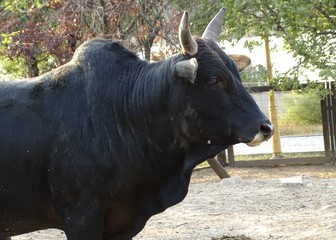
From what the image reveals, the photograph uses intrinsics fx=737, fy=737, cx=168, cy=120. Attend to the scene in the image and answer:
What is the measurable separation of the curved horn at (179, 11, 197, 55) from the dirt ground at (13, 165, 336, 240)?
3.67m

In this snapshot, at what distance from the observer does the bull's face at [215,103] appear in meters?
4.77

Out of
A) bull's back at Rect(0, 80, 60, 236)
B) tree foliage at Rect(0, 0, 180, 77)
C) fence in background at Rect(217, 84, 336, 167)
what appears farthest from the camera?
fence in background at Rect(217, 84, 336, 167)

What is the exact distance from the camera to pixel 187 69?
4.73m

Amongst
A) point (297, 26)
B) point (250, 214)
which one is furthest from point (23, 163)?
point (297, 26)

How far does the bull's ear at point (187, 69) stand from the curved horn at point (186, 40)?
4.1 inches

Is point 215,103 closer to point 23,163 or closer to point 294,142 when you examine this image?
point 23,163

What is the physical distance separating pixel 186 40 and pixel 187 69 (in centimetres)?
19

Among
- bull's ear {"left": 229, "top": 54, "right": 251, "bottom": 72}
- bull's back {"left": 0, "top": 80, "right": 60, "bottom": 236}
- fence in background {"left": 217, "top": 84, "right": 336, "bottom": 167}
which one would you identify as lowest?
fence in background {"left": 217, "top": 84, "right": 336, "bottom": 167}

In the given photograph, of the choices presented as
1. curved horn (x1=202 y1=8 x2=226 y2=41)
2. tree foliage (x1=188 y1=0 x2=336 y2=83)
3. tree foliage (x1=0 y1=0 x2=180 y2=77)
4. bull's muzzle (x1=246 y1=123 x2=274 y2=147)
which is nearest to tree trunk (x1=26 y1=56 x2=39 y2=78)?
tree foliage (x1=0 y1=0 x2=180 y2=77)

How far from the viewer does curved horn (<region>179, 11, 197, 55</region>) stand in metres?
4.62

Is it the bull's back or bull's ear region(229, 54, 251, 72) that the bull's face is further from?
bull's ear region(229, 54, 251, 72)

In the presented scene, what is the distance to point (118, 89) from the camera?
16.7 feet

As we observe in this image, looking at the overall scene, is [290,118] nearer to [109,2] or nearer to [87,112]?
[109,2]

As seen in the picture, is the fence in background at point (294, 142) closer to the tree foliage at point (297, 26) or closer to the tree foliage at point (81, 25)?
the tree foliage at point (297, 26)
